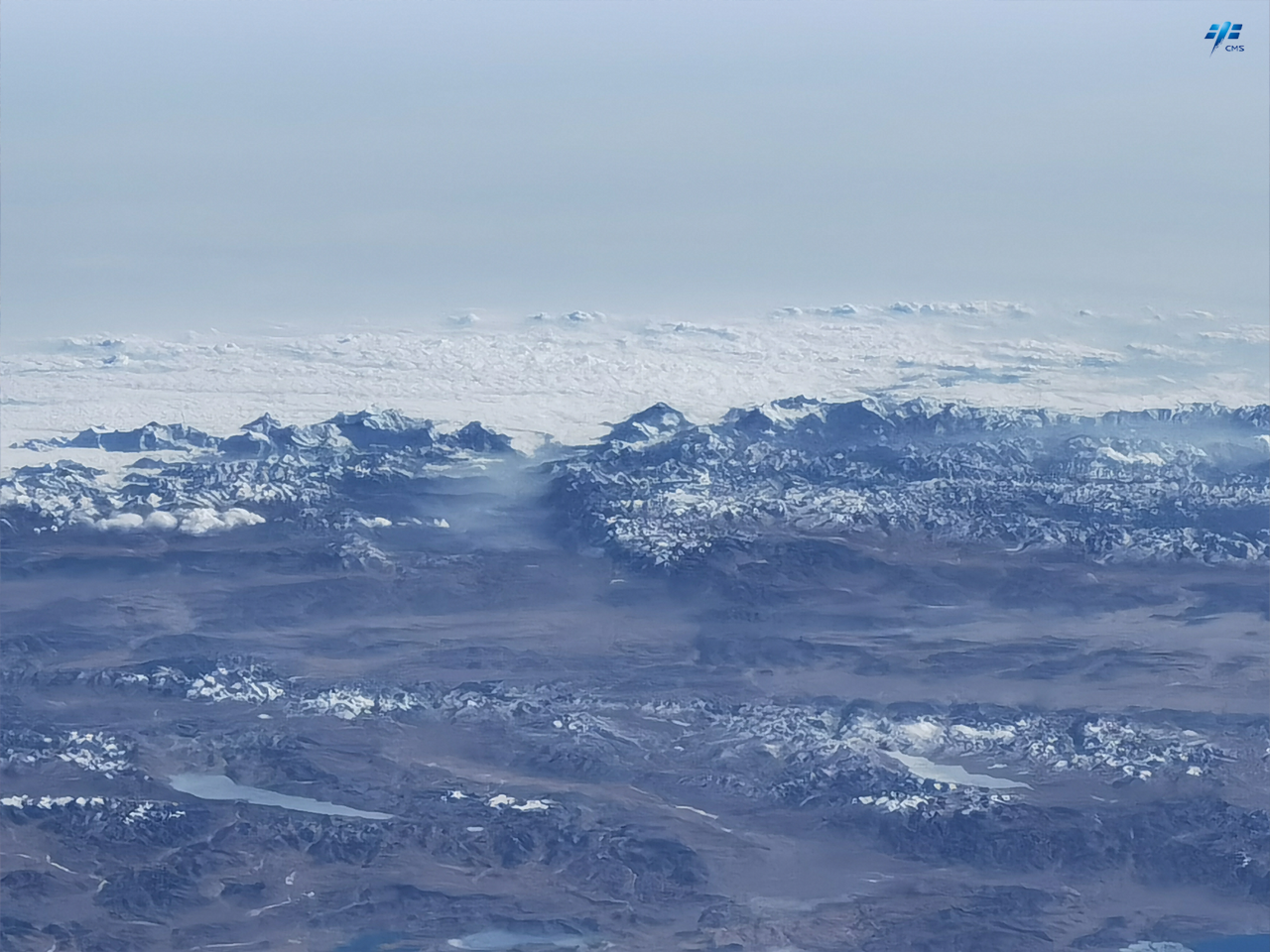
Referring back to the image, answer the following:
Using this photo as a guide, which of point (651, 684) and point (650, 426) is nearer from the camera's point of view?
point (651, 684)

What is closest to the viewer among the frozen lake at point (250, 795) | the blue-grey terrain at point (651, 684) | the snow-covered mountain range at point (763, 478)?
the blue-grey terrain at point (651, 684)

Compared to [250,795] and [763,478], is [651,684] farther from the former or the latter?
[763,478]

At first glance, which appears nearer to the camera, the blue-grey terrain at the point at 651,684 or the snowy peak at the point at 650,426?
the blue-grey terrain at the point at 651,684

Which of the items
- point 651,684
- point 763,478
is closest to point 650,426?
point 763,478

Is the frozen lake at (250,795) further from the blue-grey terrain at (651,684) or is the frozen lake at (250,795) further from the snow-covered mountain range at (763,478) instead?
the snow-covered mountain range at (763,478)

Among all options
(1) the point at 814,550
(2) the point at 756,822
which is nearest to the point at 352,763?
(2) the point at 756,822

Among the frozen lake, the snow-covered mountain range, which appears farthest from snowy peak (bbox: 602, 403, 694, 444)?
the frozen lake

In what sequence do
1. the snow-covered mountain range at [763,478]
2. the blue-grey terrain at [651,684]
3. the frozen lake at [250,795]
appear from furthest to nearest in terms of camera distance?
the snow-covered mountain range at [763,478], the frozen lake at [250,795], the blue-grey terrain at [651,684]

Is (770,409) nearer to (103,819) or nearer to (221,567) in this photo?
(221,567)

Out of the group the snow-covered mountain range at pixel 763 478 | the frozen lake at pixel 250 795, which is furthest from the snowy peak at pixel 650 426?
the frozen lake at pixel 250 795
